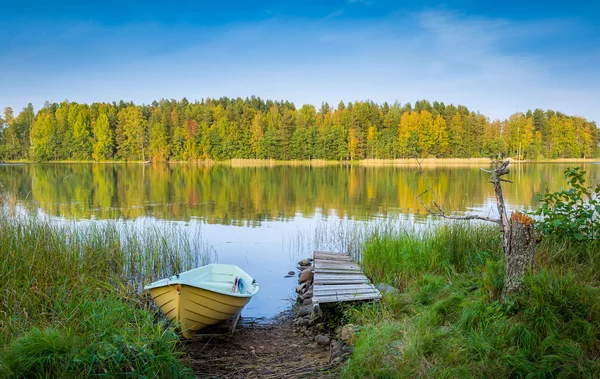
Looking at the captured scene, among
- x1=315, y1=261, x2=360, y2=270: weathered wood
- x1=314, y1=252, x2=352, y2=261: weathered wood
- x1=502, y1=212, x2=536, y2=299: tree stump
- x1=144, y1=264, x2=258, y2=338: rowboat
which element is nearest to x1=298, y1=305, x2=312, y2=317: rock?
x1=144, y1=264, x2=258, y2=338: rowboat

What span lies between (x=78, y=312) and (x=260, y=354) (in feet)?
7.73

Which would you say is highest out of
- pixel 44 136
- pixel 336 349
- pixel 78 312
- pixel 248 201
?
pixel 44 136

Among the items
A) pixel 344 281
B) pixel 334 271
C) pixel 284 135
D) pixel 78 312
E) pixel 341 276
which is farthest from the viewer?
pixel 284 135

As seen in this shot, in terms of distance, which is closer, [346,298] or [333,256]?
[346,298]

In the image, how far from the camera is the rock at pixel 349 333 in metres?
5.34

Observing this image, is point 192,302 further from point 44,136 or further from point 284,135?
point 44,136

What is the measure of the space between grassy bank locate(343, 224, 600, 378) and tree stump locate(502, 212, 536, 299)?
116 mm

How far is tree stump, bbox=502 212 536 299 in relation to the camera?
4461 millimetres

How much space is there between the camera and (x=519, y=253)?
4.50 m

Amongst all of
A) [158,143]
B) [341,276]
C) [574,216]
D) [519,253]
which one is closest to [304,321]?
[341,276]

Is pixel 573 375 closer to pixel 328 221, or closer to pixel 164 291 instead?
pixel 164 291

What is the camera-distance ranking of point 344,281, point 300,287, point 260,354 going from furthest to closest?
point 300,287
point 344,281
point 260,354

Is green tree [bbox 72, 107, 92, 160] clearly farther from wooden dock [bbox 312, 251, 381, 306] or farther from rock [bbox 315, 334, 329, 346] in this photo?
rock [bbox 315, 334, 329, 346]

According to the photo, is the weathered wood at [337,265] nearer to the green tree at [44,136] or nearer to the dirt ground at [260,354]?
the dirt ground at [260,354]
